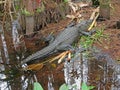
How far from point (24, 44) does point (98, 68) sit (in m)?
1.58

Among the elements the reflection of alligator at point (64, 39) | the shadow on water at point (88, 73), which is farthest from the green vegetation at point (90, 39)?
the shadow on water at point (88, 73)

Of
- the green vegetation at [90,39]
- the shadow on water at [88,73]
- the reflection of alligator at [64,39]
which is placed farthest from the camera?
the green vegetation at [90,39]

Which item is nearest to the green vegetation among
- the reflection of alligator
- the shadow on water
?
the reflection of alligator

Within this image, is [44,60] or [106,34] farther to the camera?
[106,34]

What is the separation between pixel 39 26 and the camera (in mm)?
5379

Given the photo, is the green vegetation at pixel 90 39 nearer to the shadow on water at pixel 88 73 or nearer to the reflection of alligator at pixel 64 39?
the reflection of alligator at pixel 64 39

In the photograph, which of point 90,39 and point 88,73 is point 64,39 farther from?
point 88,73

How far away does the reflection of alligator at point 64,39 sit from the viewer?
14.2ft

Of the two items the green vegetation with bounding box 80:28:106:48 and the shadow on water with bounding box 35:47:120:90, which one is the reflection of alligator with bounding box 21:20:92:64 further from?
the shadow on water with bounding box 35:47:120:90

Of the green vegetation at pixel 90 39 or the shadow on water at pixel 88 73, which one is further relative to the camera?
the green vegetation at pixel 90 39

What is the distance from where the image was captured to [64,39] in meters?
4.85

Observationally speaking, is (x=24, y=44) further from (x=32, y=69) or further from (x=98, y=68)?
(x=98, y=68)

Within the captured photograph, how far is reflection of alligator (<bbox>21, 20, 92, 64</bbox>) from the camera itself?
433cm

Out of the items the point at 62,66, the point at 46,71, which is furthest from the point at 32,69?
the point at 62,66
